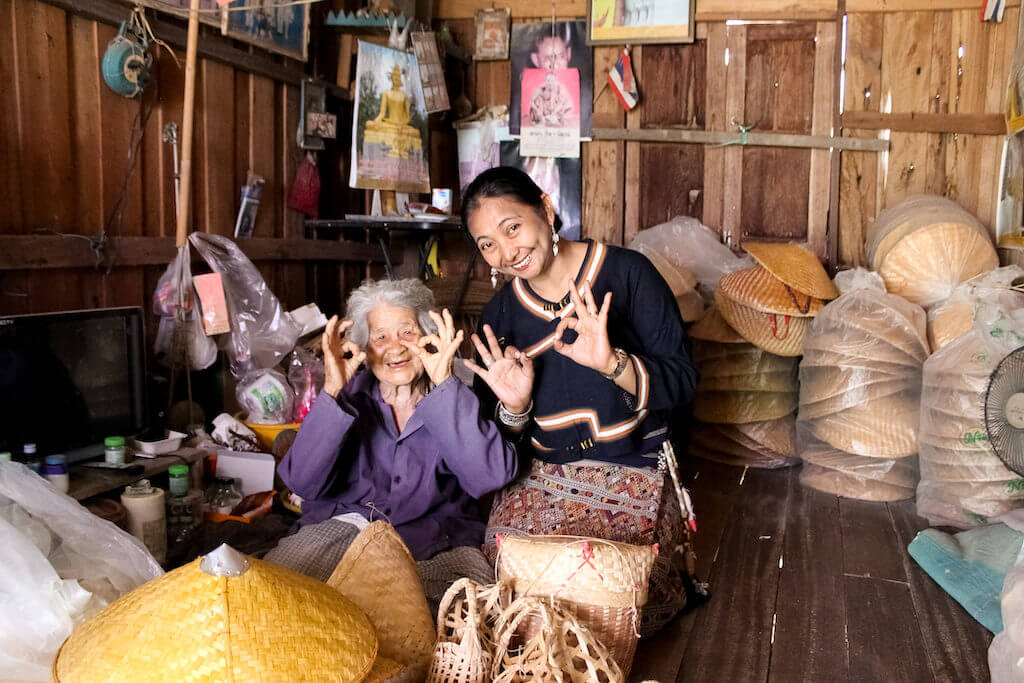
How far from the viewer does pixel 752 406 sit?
162 inches

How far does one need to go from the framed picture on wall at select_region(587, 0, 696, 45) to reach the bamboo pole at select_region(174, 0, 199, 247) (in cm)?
230

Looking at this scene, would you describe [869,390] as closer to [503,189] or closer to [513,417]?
[513,417]

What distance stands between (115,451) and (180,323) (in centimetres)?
61

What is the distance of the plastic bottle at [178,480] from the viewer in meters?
2.73

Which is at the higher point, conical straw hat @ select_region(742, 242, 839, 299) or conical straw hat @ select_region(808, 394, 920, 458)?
conical straw hat @ select_region(742, 242, 839, 299)

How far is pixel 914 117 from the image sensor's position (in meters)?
4.34

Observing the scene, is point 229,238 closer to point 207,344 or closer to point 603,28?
point 207,344

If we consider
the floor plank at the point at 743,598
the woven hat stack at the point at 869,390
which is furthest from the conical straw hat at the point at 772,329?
the floor plank at the point at 743,598

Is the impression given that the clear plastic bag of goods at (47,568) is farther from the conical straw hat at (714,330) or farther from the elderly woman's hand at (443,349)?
the conical straw hat at (714,330)

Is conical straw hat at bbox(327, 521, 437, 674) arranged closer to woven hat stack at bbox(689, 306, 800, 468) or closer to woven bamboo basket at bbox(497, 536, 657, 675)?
woven bamboo basket at bbox(497, 536, 657, 675)

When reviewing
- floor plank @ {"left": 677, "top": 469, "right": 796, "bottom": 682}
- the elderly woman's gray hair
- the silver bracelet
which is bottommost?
floor plank @ {"left": 677, "top": 469, "right": 796, "bottom": 682}

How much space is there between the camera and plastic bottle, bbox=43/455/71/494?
7.89 ft

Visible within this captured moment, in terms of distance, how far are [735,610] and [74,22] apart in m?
2.75

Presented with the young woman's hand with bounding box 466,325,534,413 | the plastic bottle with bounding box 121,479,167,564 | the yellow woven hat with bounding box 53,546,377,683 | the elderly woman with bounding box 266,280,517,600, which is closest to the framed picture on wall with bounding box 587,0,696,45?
the elderly woman with bounding box 266,280,517,600
